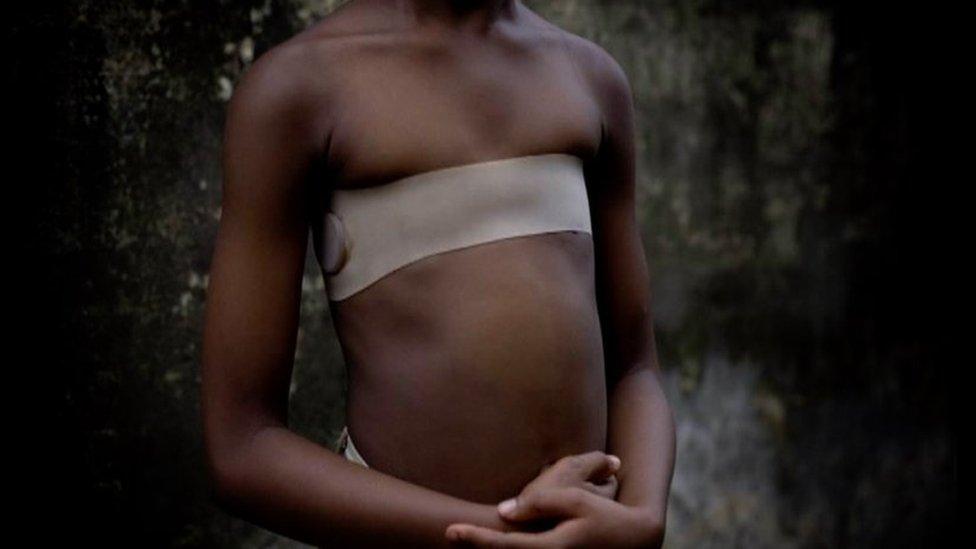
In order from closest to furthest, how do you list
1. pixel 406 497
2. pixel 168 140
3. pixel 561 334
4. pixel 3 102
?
pixel 406 497
pixel 561 334
pixel 3 102
pixel 168 140

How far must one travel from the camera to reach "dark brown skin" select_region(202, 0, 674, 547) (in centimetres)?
153

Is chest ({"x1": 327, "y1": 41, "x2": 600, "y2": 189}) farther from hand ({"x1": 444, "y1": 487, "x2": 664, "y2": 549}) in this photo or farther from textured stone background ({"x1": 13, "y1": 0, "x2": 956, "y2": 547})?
textured stone background ({"x1": 13, "y1": 0, "x2": 956, "y2": 547})

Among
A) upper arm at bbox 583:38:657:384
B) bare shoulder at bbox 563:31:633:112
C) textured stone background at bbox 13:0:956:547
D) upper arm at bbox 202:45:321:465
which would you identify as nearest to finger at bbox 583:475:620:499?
upper arm at bbox 583:38:657:384

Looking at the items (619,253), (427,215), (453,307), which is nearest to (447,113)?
(427,215)

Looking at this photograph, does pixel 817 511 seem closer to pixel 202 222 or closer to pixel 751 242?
pixel 751 242

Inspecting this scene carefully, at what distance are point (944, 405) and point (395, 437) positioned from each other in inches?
98.2

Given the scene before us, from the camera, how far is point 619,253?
1.83 meters

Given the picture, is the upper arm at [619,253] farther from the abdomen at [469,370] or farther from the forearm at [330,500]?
the forearm at [330,500]

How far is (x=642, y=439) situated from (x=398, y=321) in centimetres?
37

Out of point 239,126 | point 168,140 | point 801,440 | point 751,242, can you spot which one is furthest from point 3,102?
point 801,440

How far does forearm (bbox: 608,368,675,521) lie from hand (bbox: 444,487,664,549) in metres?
0.08

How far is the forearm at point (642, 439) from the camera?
5.32 feet

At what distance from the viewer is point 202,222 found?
275 centimetres

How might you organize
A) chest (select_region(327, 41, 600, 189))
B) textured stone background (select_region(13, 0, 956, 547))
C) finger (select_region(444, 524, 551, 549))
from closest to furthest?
finger (select_region(444, 524, 551, 549)) → chest (select_region(327, 41, 600, 189)) → textured stone background (select_region(13, 0, 956, 547))
